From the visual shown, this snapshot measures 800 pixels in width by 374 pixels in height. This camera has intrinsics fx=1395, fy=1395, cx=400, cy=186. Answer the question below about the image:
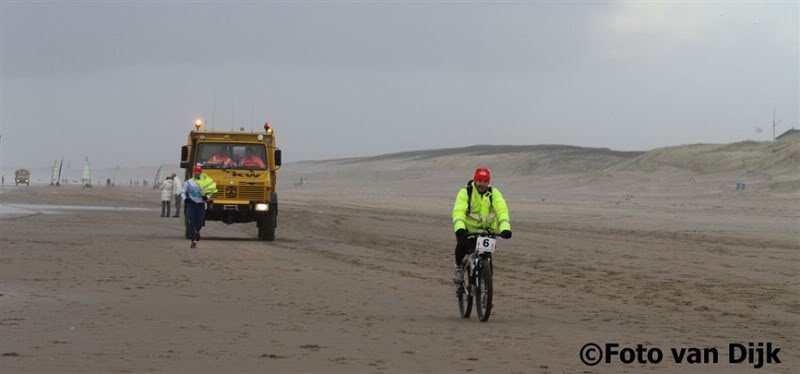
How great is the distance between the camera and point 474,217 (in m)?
15.2

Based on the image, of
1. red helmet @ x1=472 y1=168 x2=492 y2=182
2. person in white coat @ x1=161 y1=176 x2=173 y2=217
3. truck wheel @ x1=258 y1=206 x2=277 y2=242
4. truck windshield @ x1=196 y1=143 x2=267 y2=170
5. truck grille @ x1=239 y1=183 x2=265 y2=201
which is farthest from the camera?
person in white coat @ x1=161 y1=176 x2=173 y2=217

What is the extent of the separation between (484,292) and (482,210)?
0.90 meters

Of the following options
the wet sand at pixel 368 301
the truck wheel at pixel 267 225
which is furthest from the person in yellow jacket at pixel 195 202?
the truck wheel at pixel 267 225

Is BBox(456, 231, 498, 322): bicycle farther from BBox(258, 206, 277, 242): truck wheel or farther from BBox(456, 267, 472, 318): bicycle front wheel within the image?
BBox(258, 206, 277, 242): truck wheel

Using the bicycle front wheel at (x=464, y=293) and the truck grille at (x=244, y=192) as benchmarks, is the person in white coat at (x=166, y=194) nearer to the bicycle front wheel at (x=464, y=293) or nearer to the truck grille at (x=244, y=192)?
the truck grille at (x=244, y=192)

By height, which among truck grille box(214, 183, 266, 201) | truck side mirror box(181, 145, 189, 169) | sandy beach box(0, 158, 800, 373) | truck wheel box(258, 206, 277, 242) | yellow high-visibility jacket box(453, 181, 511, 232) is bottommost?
sandy beach box(0, 158, 800, 373)

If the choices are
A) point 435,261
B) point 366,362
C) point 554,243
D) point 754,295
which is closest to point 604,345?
point 366,362

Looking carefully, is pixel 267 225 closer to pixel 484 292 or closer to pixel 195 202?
pixel 195 202

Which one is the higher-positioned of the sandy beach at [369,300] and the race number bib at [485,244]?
the race number bib at [485,244]

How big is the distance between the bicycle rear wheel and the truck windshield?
679 inches

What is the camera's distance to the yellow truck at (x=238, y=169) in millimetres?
31312

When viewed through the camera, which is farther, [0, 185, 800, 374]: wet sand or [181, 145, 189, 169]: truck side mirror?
[181, 145, 189, 169]: truck side mirror

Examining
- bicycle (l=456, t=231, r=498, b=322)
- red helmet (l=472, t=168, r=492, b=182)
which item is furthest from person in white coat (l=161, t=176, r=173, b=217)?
red helmet (l=472, t=168, r=492, b=182)

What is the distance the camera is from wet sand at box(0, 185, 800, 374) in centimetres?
1165
